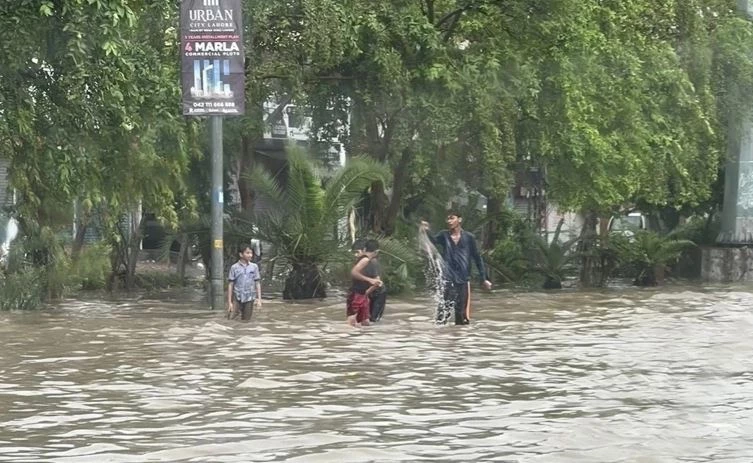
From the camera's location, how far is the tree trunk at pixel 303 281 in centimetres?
2569

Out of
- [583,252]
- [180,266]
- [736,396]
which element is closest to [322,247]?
[180,266]

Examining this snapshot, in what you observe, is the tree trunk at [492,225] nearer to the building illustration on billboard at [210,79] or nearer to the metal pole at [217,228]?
the metal pole at [217,228]

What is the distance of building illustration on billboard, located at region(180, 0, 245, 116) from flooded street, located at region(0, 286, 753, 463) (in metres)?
3.55

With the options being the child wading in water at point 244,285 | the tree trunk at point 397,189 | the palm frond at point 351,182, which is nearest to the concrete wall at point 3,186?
the palm frond at point 351,182

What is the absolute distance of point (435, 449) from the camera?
938cm

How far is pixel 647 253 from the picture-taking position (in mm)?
32156

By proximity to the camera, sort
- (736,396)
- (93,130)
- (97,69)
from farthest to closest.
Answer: (93,130) < (97,69) < (736,396)

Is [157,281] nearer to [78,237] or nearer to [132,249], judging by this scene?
[132,249]

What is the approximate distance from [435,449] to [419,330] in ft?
31.6

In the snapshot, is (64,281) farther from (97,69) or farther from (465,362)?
(465,362)

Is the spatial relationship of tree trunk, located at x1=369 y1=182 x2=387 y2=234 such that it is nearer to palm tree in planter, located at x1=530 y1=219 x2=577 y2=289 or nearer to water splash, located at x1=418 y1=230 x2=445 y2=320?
water splash, located at x1=418 y1=230 x2=445 y2=320

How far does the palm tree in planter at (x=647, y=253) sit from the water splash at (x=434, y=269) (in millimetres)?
5508

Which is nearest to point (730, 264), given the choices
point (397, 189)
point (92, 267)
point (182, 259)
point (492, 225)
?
point (492, 225)

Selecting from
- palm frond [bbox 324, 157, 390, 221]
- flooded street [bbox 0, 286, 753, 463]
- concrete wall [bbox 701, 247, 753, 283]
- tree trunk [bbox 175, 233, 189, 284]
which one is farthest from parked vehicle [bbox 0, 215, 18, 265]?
concrete wall [bbox 701, 247, 753, 283]
